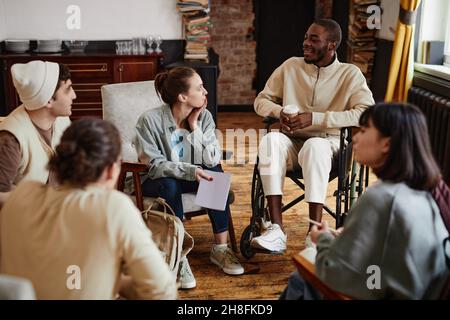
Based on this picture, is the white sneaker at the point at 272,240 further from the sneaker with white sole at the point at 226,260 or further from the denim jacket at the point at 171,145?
the denim jacket at the point at 171,145

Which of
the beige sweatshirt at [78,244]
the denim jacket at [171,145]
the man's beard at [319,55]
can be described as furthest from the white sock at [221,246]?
the beige sweatshirt at [78,244]

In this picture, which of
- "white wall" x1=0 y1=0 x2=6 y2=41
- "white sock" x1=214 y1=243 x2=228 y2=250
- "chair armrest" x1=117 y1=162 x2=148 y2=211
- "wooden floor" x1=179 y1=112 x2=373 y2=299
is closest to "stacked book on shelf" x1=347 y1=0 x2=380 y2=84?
"wooden floor" x1=179 y1=112 x2=373 y2=299

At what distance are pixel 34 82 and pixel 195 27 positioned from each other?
11.7ft

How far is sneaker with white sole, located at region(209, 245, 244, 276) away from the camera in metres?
2.94

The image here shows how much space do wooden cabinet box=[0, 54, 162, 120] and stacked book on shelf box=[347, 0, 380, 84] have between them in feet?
6.05

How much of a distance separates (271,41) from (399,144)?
18.6ft

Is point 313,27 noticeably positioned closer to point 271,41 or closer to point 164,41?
point 164,41

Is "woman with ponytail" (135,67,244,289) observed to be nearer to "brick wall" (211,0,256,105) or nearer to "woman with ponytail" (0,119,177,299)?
"woman with ponytail" (0,119,177,299)

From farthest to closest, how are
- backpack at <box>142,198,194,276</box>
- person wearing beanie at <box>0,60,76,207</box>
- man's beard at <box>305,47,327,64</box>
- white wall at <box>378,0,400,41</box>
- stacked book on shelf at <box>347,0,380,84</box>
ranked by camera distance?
stacked book on shelf at <box>347,0,380,84</box>, white wall at <box>378,0,400,41</box>, man's beard at <box>305,47,327,64</box>, backpack at <box>142,198,194,276</box>, person wearing beanie at <box>0,60,76,207</box>

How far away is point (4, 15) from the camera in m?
5.73

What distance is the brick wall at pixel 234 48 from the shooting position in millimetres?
6961

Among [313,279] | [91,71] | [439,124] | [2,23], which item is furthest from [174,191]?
[2,23]

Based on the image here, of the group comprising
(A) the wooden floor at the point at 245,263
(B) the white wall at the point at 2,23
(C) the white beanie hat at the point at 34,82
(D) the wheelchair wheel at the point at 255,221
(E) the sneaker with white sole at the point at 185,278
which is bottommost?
(A) the wooden floor at the point at 245,263

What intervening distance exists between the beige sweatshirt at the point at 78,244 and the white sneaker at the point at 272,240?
4.58 ft
